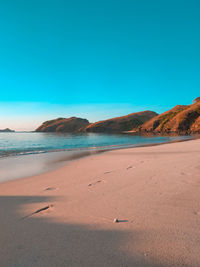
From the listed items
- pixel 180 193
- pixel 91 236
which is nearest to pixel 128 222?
pixel 91 236

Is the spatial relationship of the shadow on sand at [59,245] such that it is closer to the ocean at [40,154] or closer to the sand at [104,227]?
the sand at [104,227]

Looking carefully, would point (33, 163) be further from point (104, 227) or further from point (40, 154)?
point (104, 227)

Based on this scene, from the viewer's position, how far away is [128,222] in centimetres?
309

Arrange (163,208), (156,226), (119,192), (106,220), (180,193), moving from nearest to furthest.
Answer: (156,226)
(106,220)
(163,208)
(180,193)
(119,192)

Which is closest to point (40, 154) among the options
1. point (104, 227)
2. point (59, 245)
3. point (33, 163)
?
point (33, 163)

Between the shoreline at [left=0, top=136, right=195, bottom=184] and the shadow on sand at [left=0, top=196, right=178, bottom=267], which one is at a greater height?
the shadow on sand at [left=0, top=196, right=178, bottom=267]

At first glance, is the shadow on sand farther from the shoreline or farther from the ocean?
the ocean

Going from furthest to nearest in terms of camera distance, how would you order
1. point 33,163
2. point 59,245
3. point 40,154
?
1. point 40,154
2. point 33,163
3. point 59,245

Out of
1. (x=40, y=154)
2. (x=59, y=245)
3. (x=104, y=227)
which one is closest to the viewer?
(x=59, y=245)

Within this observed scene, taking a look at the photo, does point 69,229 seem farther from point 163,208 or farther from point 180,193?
point 180,193

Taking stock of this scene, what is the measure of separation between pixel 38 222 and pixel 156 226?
227cm

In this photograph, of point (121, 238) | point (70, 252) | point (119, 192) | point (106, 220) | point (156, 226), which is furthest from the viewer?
point (119, 192)

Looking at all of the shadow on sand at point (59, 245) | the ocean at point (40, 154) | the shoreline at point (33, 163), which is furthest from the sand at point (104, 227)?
the ocean at point (40, 154)

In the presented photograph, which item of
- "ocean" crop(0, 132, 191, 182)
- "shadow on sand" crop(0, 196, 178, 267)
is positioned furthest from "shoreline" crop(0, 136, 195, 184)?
"shadow on sand" crop(0, 196, 178, 267)
